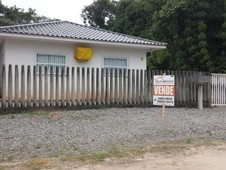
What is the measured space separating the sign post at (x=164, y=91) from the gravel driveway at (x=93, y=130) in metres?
0.75

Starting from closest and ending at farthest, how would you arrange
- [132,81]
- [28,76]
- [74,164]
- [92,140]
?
[74,164], [92,140], [28,76], [132,81]

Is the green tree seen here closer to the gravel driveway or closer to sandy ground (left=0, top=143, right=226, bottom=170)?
the gravel driveway

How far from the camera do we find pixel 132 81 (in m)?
14.1

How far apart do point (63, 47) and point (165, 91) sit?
22.9ft

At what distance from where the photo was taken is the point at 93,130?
9.26 m

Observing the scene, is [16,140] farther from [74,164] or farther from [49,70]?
[49,70]

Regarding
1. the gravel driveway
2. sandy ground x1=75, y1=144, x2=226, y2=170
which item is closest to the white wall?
the gravel driveway

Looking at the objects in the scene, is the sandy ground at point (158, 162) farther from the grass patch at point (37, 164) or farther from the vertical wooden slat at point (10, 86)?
the vertical wooden slat at point (10, 86)

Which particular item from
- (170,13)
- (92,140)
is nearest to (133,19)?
(170,13)

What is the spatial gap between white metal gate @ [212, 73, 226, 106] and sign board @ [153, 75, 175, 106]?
6.55 metres

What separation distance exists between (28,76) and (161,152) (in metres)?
6.33

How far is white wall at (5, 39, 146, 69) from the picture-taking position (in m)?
14.5

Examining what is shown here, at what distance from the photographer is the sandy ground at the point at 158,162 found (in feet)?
20.5

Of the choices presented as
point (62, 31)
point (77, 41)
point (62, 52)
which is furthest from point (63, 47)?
point (62, 31)
